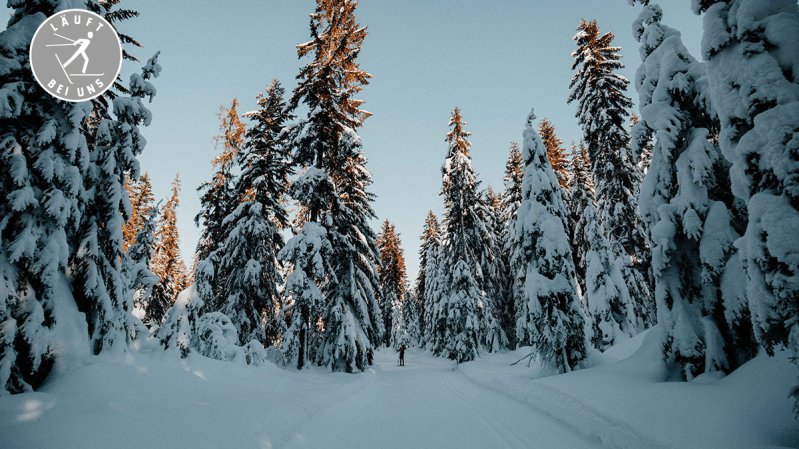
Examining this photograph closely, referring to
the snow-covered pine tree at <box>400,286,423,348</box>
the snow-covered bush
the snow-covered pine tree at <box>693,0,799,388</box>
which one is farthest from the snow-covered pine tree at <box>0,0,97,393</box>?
the snow-covered pine tree at <box>400,286,423,348</box>

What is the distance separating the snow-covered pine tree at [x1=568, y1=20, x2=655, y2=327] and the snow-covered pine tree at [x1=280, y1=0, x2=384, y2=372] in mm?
12341

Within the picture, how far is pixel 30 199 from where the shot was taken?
17.0 feet

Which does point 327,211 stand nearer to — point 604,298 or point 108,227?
point 108,227

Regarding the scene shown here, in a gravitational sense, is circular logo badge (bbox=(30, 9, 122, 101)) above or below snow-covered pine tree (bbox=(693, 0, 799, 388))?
above

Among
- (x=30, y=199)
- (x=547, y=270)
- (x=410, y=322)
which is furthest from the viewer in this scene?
(x=410, y=322)

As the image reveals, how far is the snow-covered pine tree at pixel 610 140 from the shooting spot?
1888 centimetres

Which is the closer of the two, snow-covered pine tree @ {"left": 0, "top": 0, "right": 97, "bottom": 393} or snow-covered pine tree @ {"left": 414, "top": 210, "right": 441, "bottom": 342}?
snow-covered pine tree @ {"left": 0, "top": 0, "right": 97, "bottom": 393}

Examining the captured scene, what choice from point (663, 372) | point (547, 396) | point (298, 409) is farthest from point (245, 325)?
point (663, 372)

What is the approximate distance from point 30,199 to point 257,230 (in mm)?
11193

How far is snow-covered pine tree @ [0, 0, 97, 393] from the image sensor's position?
496 centimetres

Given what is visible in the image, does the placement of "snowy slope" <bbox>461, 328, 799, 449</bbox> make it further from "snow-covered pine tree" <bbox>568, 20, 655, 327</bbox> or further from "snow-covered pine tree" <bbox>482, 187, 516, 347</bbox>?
"snow-covered pine tree" <bbox>482, 187, 516, 347</bbox>

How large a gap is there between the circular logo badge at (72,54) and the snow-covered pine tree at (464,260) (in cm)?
2120

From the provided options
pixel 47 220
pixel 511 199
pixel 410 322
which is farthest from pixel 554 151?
pixel 410 322

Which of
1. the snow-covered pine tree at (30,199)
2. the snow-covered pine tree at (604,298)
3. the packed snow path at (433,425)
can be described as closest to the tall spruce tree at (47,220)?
the snow-covered pine tree at (30,199)
